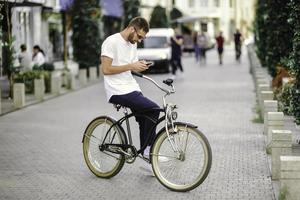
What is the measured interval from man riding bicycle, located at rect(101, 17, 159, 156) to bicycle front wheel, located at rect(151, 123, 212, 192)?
40cm

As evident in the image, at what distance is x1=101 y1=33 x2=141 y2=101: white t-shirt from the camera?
8.45 m

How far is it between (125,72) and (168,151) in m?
1.08

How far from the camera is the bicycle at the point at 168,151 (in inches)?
307

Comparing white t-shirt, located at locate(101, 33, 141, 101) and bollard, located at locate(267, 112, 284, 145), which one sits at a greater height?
white t-shirt, located at locate(101, 33, 141, 101)

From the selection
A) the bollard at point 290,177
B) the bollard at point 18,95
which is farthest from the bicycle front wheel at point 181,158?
the bollard at point 18,95

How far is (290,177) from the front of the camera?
271 inches

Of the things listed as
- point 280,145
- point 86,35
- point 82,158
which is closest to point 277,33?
point 82,158

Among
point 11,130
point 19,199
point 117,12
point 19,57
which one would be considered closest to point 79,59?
point 19,57

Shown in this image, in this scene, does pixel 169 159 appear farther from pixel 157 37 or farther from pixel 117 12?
pixel 117 12

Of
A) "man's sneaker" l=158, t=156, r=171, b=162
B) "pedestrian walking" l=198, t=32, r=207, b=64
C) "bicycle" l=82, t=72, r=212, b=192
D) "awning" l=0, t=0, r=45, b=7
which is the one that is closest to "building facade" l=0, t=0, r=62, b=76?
"awning" l=0, t=0, r=45, b=7

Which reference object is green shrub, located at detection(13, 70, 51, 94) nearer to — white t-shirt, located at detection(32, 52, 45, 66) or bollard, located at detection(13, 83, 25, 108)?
white t-shirt, located at detection(32, 52, 45, 66)

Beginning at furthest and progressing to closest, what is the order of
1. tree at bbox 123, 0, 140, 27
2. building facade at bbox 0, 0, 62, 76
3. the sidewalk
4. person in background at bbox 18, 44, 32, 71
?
tree at bbox 123, 0, 140, 27, building facade at bbox 0, 0, 62, 76, person in background at bbox 18, 44, 32, 71, the sidewalk

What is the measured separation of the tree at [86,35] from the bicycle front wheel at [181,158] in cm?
2226

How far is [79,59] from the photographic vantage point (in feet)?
99.7
